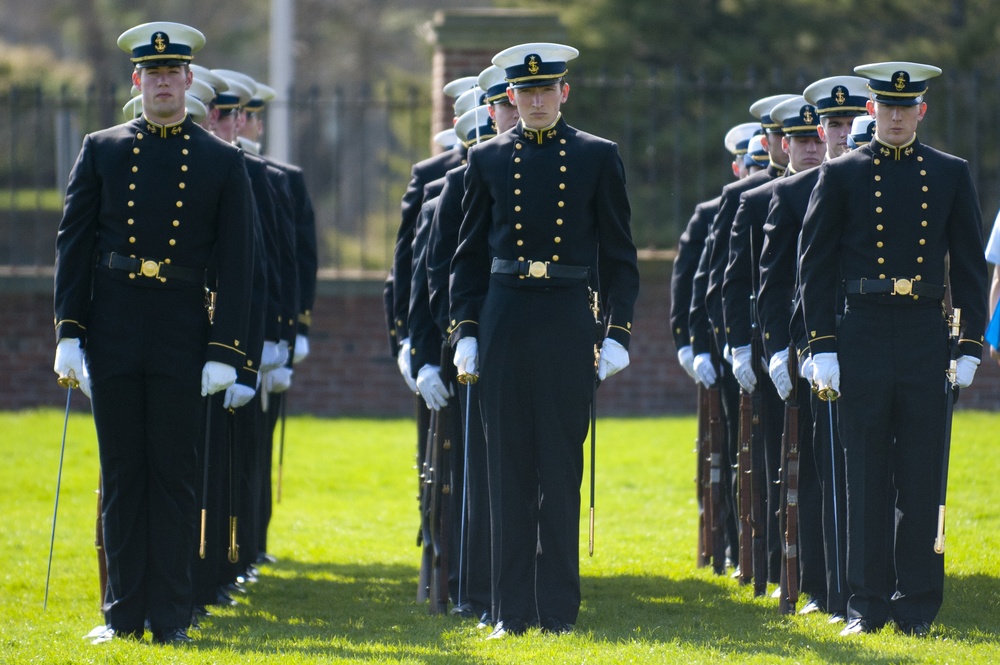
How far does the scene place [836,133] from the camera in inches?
282

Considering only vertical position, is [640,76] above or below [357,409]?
above

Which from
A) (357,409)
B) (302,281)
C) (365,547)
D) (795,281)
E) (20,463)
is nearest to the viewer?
(795,281)

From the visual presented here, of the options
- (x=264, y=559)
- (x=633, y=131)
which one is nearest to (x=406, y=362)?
(x=264, y=559)

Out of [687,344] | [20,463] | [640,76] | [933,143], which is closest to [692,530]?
[687,344]

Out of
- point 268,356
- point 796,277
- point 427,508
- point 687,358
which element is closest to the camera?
point 796,277

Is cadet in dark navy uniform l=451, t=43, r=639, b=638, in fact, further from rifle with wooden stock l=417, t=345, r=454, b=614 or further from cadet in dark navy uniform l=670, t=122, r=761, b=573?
cadet in dark navy uniform l=670, t=122, r=761, b=573

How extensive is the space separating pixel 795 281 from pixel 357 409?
8.36 m

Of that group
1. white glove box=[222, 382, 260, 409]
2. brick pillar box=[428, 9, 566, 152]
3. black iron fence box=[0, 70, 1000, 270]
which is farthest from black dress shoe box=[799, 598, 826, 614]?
brick pillar box=[428, 9, 566, 152]

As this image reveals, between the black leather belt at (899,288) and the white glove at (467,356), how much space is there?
149 cm

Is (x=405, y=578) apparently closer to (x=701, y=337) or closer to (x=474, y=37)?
(x=701, y=337)

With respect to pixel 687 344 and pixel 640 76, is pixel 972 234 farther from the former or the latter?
pixel 640 76

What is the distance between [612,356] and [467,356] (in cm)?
55

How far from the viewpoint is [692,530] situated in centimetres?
978

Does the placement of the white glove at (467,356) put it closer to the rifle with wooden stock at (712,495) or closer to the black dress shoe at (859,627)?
the black dress shoe at (859,627)
